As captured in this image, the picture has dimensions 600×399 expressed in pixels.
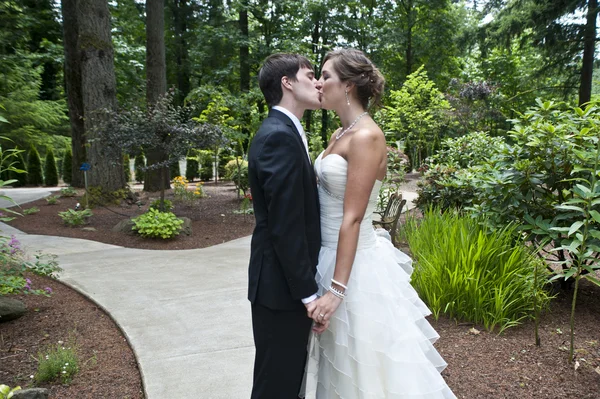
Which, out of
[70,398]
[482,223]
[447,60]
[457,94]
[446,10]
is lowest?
[70,398]

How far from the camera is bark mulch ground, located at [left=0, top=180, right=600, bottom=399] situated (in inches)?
105

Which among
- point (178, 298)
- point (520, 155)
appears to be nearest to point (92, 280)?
point (178, 298)

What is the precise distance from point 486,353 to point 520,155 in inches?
72.1

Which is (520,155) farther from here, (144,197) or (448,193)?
(144,197)

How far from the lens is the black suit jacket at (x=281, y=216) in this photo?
166cm

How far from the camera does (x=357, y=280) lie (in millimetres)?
1962

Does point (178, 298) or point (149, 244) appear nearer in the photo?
point (178, 298)

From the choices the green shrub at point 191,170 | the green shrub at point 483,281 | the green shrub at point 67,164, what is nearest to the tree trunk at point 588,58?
the green shrub at point 483,281

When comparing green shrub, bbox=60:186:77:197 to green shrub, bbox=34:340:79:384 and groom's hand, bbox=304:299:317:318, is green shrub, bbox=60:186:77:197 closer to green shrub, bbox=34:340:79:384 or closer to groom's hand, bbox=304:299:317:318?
green shrub, bbox=34:340:79:384

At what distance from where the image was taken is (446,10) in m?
23.7

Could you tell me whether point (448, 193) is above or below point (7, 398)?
above

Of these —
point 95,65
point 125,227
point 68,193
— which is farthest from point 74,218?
point 68,193

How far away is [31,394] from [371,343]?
5.99 ft

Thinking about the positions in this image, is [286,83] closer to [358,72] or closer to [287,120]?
[287,120]
